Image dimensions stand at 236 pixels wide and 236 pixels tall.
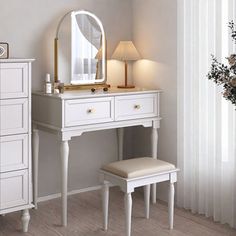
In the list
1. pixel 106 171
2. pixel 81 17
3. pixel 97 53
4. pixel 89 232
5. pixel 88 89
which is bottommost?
pixel 89 232

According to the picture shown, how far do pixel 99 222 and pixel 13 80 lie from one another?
3.99ft

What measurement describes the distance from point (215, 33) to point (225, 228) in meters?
1.38

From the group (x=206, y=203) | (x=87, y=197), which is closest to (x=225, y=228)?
(x=206, y=203)

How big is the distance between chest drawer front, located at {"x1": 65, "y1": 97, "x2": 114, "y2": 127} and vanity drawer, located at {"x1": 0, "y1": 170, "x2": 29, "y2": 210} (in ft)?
1.57

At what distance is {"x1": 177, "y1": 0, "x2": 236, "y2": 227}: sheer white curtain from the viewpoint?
3.57m

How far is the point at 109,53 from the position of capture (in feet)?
14.4

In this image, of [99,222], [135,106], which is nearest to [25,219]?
[99,222]

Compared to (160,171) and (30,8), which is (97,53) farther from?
(160,171)

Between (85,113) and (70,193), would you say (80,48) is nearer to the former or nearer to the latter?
(85,113)

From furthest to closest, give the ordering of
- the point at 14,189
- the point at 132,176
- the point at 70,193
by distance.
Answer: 1. the point at 70,193
2. the point at 14,189
3. the point at 132,176

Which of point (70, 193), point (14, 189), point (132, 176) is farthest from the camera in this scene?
point (70, 193)

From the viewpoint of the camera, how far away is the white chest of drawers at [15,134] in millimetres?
3359

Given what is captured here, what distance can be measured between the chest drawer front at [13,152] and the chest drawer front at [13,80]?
29cm

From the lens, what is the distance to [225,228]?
11.9 feet
